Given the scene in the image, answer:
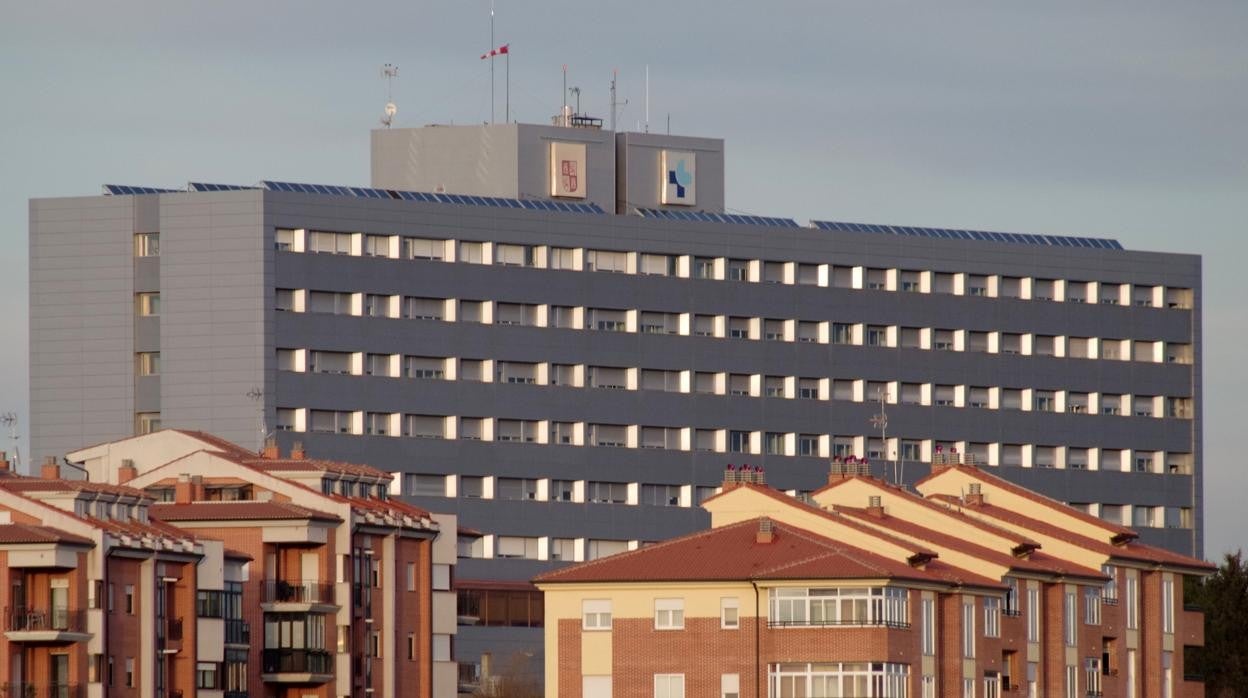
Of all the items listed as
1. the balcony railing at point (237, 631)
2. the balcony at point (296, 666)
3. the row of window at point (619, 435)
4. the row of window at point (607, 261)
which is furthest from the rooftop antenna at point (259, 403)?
the balcony railing at point (237, 631)

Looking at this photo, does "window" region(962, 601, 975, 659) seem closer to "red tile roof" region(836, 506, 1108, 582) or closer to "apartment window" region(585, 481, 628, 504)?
"red tile roof" region(836, 506, 1108, 582)

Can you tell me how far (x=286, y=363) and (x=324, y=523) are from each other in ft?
164

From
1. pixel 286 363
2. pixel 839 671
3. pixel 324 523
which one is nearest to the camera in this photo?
pixel 839 671

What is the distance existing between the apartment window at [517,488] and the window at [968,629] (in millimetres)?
59885

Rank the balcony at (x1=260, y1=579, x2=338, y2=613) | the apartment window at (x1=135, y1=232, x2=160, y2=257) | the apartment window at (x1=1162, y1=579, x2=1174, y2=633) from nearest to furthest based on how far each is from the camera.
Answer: the balcony at (x1=260, y1=579, x2=338, y2=613) → the apartment window at (x1=1162, y1=579, x2=1174, y2=633) → the apartment window at (x1=135, y1=232, x2=160, y2=257)

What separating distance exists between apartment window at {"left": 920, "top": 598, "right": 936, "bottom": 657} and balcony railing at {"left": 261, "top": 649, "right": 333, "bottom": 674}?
23641 mm

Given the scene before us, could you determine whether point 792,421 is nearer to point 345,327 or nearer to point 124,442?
point 345,327

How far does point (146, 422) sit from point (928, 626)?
66.9 meters

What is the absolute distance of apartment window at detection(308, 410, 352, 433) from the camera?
175250 millimetres

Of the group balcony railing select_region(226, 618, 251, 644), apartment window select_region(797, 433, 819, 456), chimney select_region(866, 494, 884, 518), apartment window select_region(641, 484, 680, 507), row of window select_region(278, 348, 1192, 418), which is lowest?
A: balcony railing select_region(226, 618, 251, 644)

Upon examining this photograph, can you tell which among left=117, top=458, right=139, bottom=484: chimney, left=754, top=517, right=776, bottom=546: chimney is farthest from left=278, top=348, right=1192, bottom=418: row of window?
left=754, top=517, right=776, bottom=546: chimney

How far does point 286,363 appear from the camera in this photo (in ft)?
573

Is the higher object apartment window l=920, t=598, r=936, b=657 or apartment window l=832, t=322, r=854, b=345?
apartment window l=832, t=322, r=854, b=345

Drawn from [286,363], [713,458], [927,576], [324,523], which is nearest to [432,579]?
[324,523]
